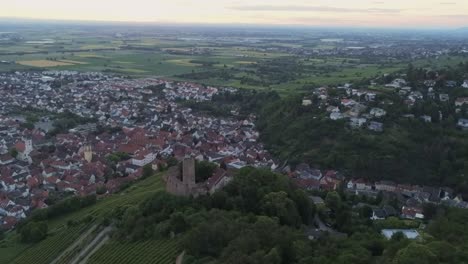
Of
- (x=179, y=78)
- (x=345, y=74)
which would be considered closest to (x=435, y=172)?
(x=345, y=74)

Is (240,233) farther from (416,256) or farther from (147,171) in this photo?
(147,171)

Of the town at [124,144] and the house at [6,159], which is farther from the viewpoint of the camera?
the house at [6,159]

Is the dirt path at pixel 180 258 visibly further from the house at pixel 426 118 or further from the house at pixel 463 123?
the house at pixel 463 123

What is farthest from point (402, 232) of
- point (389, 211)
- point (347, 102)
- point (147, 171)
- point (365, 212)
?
point (347, 102)

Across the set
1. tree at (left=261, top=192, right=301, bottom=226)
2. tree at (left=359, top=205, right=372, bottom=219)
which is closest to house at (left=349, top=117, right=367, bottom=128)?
tree at (left=359, top=205, right=372, bottom=219)

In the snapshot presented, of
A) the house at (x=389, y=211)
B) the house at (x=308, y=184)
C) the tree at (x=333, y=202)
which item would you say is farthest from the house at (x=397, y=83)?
the tree at (x=333, y=202)

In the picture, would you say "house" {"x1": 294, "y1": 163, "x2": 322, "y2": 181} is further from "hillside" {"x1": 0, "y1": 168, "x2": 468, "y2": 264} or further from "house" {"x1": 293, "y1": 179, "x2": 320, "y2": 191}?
"hillside" {"x1": 0, "y1": 168, "x2": 468, "y2": 264}
